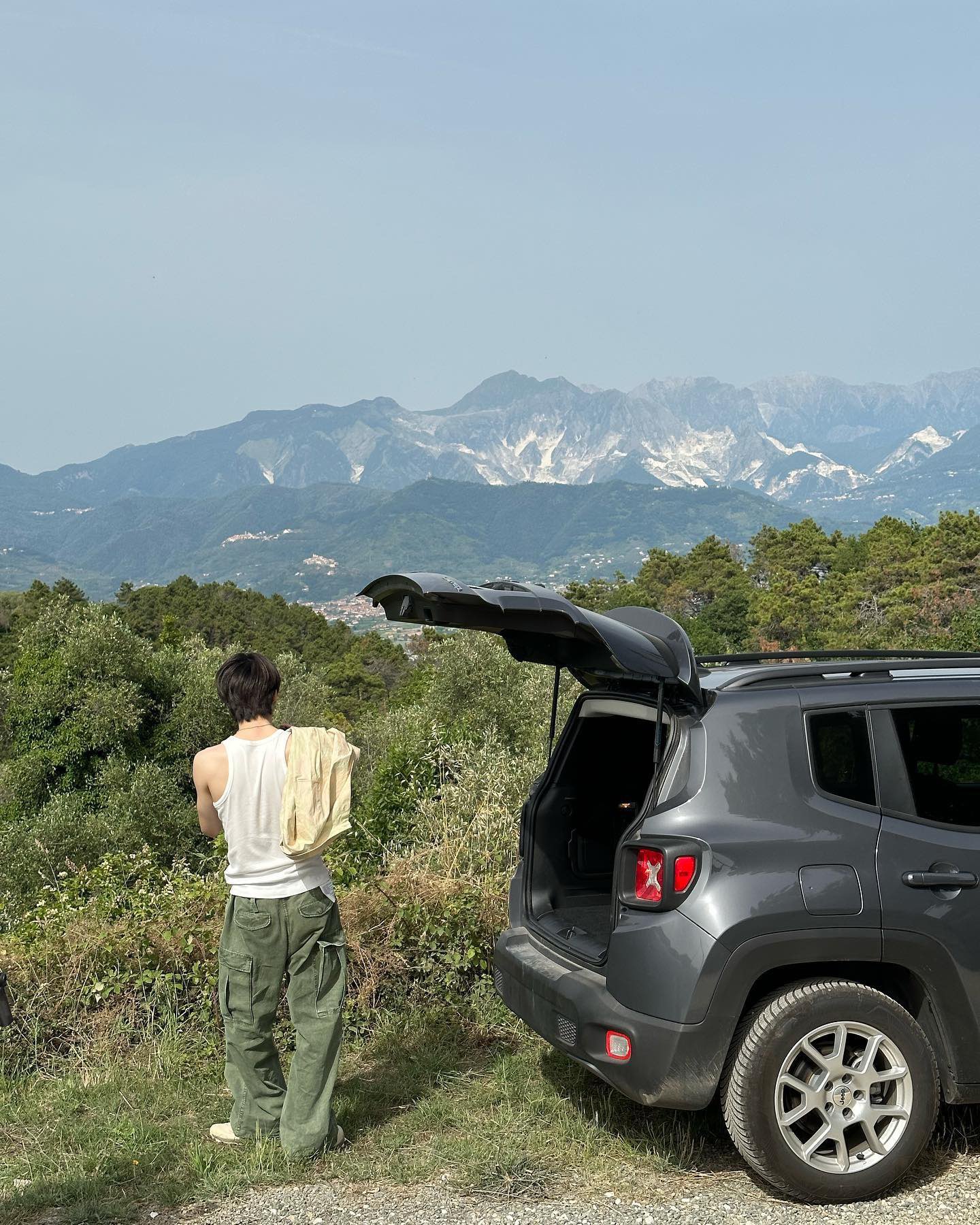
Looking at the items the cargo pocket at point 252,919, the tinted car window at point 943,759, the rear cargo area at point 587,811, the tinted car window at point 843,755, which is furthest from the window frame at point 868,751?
the cargo pocket at point 252,919

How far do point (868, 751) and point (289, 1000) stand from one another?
7.68 ft

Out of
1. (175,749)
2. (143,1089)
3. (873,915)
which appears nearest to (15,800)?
(175,749)

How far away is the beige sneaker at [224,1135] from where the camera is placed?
4.65 metres

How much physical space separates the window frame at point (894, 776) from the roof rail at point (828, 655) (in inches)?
25.0

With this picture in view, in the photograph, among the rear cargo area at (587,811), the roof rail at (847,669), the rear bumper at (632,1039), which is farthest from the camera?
the rear cargo area at (587,811)

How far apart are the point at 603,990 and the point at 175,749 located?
116 feet

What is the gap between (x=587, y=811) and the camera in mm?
5410

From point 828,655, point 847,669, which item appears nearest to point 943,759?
point 847,669

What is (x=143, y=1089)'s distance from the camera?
5195 millimetres

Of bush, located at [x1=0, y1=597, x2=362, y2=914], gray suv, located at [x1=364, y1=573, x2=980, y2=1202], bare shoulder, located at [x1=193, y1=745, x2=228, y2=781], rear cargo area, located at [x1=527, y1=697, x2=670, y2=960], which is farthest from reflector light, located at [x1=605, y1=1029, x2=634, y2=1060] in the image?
bush, located at [x1=0, y1=597, x2=362, y2=914]

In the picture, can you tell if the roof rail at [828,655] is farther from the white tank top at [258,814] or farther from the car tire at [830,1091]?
the white tank top at [258,814]

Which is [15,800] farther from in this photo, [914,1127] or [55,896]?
[914,1127]

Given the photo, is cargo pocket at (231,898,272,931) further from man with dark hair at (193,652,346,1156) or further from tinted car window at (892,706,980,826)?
tinted car window at (892,706,980,826)

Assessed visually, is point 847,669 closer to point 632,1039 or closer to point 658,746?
point 658,746
